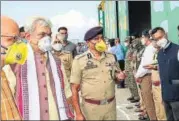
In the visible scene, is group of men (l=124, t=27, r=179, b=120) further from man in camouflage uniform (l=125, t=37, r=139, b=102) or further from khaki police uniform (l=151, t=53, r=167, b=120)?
man in camouflage uniform (l=125, t=37, r=139, b=102)

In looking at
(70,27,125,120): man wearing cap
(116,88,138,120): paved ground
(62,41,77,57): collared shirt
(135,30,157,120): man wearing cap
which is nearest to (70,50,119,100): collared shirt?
(70,27,125,120): man wearing cap

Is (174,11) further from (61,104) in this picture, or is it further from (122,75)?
(61,104)

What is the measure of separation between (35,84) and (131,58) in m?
6.12

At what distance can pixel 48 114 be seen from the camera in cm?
350

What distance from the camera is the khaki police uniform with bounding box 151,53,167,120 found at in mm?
7008

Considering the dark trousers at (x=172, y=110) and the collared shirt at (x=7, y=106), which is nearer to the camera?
the collared shirt at (x=7, y=106)

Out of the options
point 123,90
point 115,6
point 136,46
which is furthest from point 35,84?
point 115,6

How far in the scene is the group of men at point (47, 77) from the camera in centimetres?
Answer: 311

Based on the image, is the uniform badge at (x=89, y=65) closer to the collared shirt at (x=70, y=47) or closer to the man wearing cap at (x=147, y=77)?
the man wearing cap at (x=147, y=77)

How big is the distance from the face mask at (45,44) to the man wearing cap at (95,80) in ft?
3.96

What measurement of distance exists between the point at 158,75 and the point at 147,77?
0.52 meters

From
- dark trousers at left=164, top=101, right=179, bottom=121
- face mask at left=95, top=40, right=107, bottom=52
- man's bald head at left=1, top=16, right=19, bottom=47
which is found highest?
man's bald head at left=1, top=16, right=19, bottom=47

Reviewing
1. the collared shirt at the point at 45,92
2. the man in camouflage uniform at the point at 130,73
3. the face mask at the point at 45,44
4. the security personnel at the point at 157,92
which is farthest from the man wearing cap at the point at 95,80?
the man in camouflage uniform at the point at 130,73

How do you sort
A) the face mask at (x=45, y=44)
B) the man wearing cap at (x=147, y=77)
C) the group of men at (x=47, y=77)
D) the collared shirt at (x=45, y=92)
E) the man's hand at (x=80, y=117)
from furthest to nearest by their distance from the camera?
the man wearing cap at (x=147, y=77), the man's hand at (x=80, y=117), the face mask at (x=45, y=44), the collared shirt at (x=45, y=92), the group of men at (x=47, y=77)
